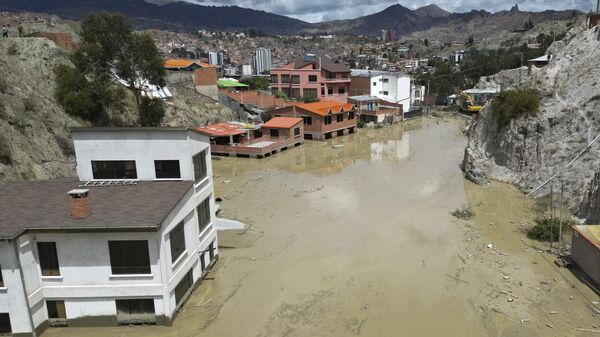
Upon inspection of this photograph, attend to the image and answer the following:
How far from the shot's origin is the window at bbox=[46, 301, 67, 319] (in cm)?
1454

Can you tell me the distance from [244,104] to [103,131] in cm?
4636

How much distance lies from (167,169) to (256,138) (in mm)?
32847

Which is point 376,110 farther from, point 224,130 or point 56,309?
point 56,309

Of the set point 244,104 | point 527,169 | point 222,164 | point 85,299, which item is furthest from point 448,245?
point 244,104

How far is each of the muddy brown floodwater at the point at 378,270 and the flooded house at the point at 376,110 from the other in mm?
30798

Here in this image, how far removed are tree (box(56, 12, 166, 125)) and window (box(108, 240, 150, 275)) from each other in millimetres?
25291

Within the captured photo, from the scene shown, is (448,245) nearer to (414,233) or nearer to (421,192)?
(414,233)

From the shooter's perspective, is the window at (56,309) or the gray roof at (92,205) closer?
the gray roof at (92,205)

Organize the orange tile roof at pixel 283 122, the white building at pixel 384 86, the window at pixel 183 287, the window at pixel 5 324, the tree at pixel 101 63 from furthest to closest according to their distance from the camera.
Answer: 1. the white building at pixel 384 86
2. the orange tile roof at pixel 283 122
3. the tree at pixel 101 63
4. the window at pixel 183 287
5. the window at pixel 5 324

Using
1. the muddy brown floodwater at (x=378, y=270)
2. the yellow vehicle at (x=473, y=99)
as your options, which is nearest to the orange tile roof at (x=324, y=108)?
the muddy brown floodwater at (x=378, y=270)

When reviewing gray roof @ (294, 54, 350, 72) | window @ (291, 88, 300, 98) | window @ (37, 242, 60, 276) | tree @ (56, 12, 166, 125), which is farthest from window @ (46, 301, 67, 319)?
window @ (291, 88, 300, 98)

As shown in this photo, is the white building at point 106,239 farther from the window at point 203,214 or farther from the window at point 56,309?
the window at point 203,214

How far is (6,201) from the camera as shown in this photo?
15.5 meters

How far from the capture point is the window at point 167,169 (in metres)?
17.0
